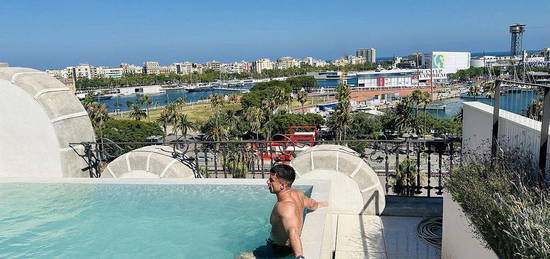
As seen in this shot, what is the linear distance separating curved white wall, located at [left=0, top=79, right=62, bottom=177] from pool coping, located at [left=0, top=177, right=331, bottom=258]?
24.3 inches

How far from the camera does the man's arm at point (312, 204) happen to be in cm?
501

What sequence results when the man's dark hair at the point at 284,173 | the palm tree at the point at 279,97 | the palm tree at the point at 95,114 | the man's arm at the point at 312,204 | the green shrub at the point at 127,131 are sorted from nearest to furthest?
the man's dark hair at the point at 284,173
the man's arm at the point at 312,204
the green shrub at the point at 127,131
the palm tree at the point at 95,114
the palm tree at the point at 279,97

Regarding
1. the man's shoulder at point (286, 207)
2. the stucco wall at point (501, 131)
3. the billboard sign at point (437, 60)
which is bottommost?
the man's shoulder at point (286, 207)

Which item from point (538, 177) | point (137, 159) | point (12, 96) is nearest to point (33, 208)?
point (137, 159)

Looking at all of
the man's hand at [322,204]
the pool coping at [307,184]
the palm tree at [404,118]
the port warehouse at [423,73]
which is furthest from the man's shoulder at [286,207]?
the port warehouse at [423,73]

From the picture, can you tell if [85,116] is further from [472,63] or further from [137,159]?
[472,63]

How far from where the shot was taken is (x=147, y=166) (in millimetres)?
7988

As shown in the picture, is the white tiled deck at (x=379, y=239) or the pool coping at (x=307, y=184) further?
the white tiled deck at (x=379, y=239)

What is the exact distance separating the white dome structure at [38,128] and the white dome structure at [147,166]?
990mm

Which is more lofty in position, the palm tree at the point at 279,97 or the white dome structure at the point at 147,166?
the white dome structure at the point at 147,166

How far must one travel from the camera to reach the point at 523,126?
163 inches

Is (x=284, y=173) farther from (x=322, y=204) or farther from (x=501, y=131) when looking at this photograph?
(x=501, y=131)

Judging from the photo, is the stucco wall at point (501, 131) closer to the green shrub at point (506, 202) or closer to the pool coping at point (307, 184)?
the green shrub at point (506, 202)

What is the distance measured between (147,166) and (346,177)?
3805 mm
